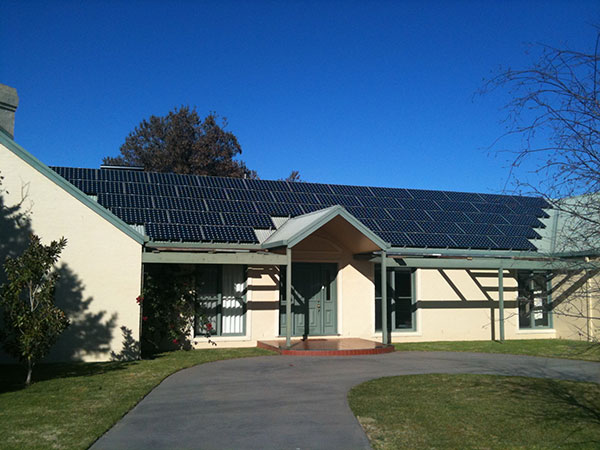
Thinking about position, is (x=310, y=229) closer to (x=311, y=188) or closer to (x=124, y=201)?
(x=311, y=188)

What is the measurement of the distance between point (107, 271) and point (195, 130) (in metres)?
32.0

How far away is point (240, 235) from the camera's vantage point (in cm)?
1648

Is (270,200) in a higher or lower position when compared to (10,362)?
higher

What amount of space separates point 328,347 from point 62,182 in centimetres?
762

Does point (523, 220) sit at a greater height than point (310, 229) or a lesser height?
greater

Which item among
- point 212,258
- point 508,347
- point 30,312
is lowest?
point 508,347

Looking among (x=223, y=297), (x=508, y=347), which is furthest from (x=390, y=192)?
(x=223, y=297)

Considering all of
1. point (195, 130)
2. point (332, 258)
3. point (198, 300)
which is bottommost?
point (198, 300)

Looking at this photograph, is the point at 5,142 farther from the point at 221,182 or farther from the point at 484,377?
the point at 484,377

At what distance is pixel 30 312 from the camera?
10.3m

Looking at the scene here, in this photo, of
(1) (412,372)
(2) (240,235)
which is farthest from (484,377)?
(2) (240,235)

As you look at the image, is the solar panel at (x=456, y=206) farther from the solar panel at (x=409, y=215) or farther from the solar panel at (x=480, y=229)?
the solar panel at (x=409, y=215)

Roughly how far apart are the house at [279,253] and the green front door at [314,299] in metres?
0.03

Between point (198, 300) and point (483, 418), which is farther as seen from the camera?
point (198, 300)
